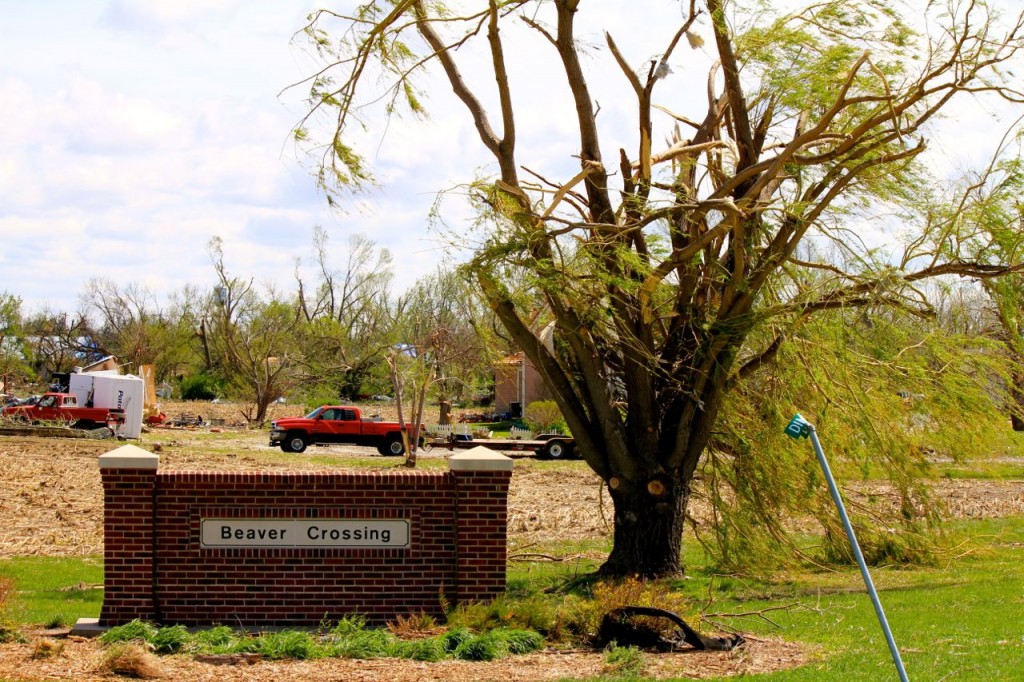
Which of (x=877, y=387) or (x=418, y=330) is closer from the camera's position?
(x=877, y=387)

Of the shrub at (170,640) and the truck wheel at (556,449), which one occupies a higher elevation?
the truck wheel at (556,449)

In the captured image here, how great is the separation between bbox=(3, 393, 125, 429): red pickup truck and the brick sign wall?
31.5 m

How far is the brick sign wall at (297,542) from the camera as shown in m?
11.3

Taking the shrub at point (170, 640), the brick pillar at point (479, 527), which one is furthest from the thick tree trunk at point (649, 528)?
the shrub at point (170, 640)

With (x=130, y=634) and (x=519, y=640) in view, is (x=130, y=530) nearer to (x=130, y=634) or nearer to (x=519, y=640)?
(x=130, y=634)

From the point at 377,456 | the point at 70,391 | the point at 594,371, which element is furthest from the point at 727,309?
the point at 70,391

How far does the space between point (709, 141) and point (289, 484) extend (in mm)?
7820

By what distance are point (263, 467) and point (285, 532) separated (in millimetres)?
19482

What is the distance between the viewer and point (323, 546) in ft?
37.7

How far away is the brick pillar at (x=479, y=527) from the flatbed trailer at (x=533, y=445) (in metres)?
26.5

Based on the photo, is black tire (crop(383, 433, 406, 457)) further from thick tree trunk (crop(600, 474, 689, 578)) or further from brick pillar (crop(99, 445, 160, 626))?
brick pillar (crop(99, 445, 160, 626))

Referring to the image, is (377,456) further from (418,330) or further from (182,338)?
(182,338)

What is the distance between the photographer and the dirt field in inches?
360

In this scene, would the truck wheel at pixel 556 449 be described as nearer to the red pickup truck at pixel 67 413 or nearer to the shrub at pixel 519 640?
the red pickup truck at pixel 67 413
